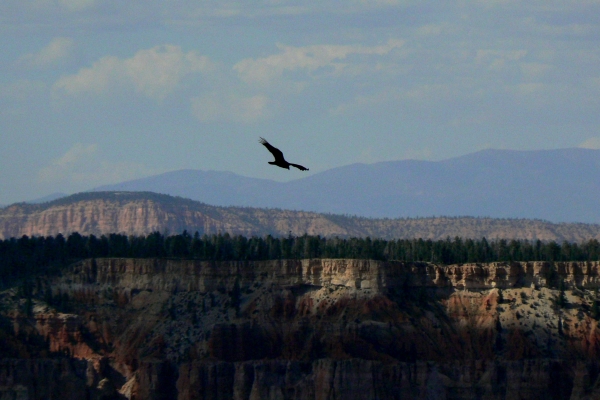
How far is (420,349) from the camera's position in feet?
522

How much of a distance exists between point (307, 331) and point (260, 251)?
18320 mm

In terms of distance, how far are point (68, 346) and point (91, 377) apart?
36.4 feet

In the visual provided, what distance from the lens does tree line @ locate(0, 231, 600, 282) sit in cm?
17700

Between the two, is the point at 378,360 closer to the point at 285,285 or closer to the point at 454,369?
the point at 454,369

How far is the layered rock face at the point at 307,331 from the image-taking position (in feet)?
490

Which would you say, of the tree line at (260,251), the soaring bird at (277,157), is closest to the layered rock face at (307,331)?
the tree line at (260,251)

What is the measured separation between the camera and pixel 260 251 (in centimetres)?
17725

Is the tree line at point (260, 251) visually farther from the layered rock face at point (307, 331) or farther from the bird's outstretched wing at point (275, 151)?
the bird's outstretched wing at point (275, 151)

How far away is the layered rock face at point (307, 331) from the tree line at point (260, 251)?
5.19 m

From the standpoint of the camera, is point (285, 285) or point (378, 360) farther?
point (285, 285)

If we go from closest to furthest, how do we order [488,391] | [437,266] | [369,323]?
[488,391] < [369,323] < [437,266]

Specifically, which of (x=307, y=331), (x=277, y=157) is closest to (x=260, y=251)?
(x=307, y=331)

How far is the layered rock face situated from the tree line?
5192 mm

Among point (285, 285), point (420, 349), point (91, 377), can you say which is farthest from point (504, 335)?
point (91, 377)
